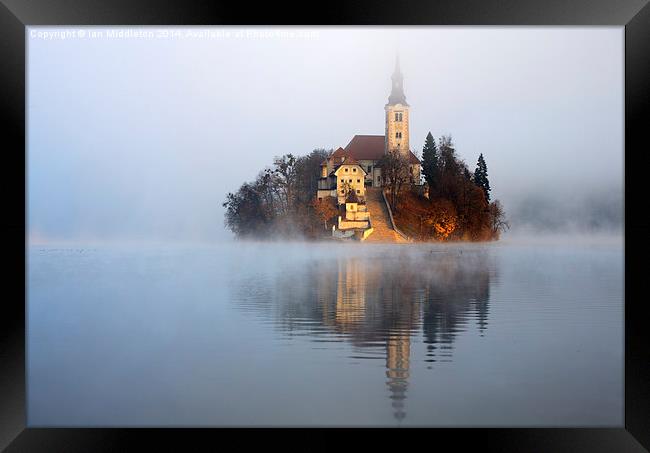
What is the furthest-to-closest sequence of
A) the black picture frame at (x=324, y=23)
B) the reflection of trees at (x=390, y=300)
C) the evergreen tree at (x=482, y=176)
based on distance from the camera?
1. the evergreen tree at (x=482, y=176)
2. the reflection of trees at (x=390, y=300)
3. the black picture frame at (x=324, y=23)

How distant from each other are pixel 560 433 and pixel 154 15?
473cm

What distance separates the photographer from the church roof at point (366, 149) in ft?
34.8

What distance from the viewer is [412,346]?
7.06 metres

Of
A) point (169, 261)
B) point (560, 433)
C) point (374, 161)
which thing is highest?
point (374, 161)

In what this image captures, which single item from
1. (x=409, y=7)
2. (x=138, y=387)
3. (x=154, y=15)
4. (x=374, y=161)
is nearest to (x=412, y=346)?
(x=138, y=387)

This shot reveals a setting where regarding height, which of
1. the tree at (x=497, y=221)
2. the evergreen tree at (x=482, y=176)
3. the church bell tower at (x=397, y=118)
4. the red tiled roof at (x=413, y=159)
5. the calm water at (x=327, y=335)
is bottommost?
the calm water at (x=327, y=335)

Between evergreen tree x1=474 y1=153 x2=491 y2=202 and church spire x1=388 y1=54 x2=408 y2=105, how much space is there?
135cm

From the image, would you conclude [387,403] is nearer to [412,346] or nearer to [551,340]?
[412,346]

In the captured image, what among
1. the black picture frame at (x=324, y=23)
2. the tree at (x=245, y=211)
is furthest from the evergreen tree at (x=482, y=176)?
the black picture frame at (x=324, y=23)

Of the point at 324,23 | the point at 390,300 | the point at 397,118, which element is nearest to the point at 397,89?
the point at 397,118

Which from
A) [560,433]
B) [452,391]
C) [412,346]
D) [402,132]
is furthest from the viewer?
[402,132]

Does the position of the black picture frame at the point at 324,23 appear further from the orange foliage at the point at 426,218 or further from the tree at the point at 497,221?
the orange foliage at the point at 426,218

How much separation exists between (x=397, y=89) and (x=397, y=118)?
41.5 inches

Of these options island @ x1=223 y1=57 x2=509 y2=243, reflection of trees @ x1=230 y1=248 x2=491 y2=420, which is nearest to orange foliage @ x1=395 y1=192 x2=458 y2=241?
island @ x1=223 y1=57 x2=509 y2=243
